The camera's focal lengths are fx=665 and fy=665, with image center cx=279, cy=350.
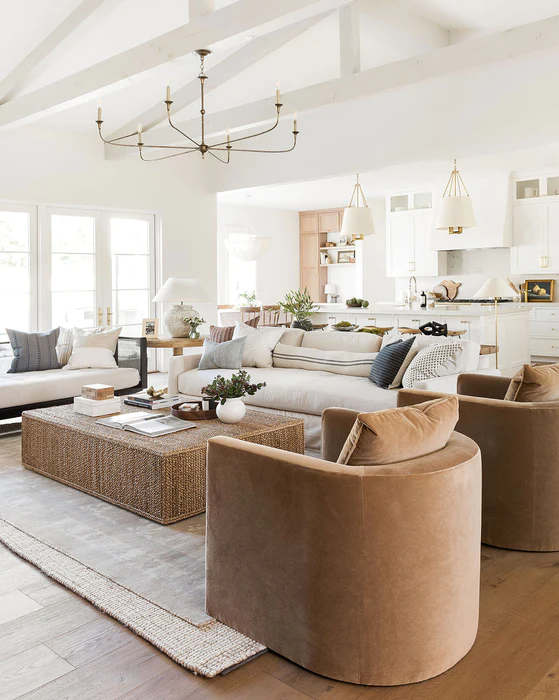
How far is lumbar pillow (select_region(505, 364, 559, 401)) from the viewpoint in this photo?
2.84 metres

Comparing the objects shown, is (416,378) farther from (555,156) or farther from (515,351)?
(555,156)

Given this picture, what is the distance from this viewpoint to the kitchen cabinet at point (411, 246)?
10.6 meters

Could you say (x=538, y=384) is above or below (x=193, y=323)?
below

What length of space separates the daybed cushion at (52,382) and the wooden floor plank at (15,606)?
2.59 meters

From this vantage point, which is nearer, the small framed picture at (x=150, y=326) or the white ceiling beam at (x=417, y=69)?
the white ceiling beam at (x=417, y=69)

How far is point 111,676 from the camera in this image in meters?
1.95

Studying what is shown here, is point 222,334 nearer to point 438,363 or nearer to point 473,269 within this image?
point 438,363

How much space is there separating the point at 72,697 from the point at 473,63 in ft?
13.4

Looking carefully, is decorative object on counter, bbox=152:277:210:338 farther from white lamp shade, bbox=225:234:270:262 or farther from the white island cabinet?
white lamp shade, bbox=225:234:270:262

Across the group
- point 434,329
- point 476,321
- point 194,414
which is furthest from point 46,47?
point 476,321

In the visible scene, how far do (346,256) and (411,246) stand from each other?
86.6 inches

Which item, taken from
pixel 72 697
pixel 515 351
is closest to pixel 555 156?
pixel 515 351

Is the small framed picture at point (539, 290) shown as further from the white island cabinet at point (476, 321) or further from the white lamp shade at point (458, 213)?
the white lamp shade at point (458, 213)

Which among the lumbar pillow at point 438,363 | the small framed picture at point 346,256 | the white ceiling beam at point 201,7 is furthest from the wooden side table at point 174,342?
the small framed picture at point 346,256
